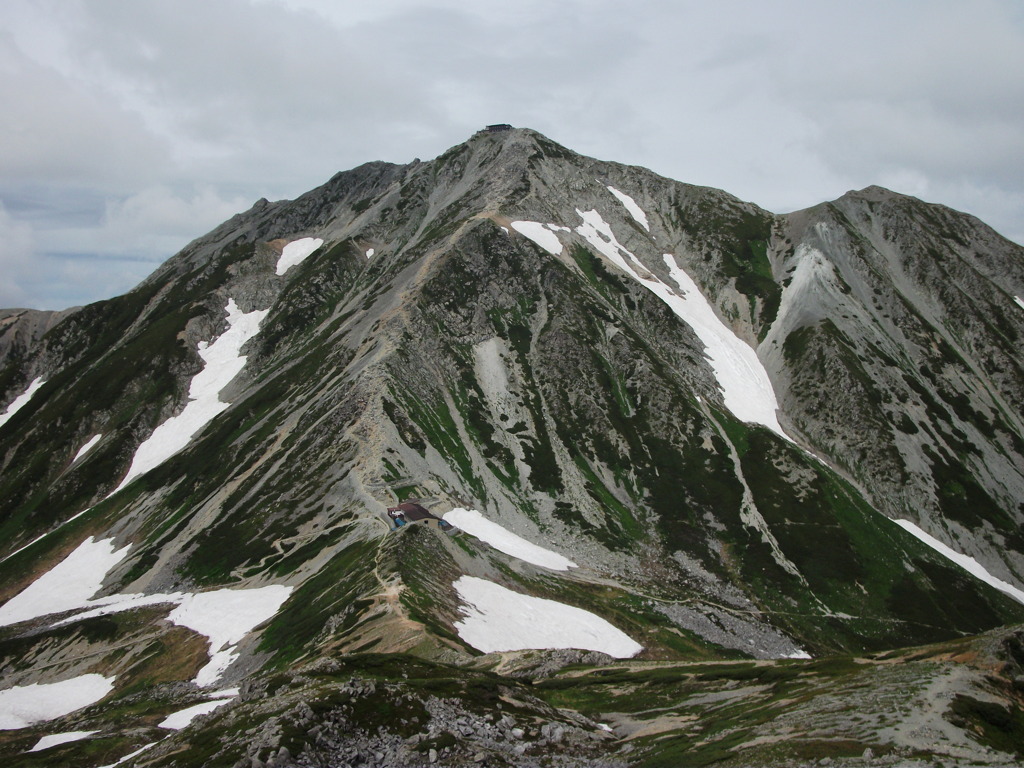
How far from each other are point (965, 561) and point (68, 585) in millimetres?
146668

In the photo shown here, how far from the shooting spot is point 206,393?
164 m

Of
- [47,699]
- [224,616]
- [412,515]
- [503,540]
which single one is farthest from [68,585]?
[503,540]

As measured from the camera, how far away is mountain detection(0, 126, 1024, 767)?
37.5 meters

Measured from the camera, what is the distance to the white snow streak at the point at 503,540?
291 feet

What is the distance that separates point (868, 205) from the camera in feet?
650

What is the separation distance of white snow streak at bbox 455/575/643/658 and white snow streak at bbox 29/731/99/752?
102 feet

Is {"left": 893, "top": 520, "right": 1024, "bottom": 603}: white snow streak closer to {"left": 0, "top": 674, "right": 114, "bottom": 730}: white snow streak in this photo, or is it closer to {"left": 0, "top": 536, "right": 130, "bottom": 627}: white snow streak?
{"left": 0, "top": 674, "right": 114, "bottom": 730}: white snow streak

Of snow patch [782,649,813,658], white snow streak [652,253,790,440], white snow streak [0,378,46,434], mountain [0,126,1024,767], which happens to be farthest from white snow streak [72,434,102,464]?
snow patch [782,649,813,658]

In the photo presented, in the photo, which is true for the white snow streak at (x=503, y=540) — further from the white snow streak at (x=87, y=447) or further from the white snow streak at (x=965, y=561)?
the white snow streak at (x=87, y=447)

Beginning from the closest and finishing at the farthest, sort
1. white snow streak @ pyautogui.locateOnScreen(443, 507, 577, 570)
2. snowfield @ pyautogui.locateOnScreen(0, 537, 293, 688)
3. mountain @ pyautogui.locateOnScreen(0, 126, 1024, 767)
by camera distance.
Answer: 1. mountain @ pyautogui.locateOnScreen(0, 126, 1024, 767)
2. snowfield @ pyautogui.locateOnScreen(0, 537, 293, 688)
3. white snow streak @ pyautogui.locateOnScreen(443, 507, 577, 570)

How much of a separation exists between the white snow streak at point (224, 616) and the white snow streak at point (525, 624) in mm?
22472

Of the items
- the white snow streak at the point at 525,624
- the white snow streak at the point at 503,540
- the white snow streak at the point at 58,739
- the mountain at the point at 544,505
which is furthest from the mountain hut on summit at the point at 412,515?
the white snow streak at the point at 58,739

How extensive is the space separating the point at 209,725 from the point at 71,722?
38.7 metres

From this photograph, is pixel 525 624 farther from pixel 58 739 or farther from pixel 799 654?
pixel 58 739
